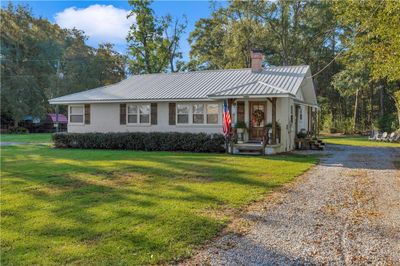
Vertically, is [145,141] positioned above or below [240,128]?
below

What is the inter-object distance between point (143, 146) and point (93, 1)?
7.37m

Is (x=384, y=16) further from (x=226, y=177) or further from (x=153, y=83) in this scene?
(x=153, y=83)

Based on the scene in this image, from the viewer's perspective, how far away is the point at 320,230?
5.48 meters

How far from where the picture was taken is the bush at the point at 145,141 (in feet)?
58.3

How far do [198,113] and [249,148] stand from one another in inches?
155

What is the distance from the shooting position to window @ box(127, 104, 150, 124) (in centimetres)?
2073

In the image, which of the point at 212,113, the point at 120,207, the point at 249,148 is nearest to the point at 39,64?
the point at 212,113

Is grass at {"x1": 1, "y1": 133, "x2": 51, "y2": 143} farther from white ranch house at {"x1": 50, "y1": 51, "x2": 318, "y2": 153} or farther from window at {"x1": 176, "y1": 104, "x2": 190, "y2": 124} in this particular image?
window at {"x1": 176, "y1": 104, "x2": 190, "y2": 124}

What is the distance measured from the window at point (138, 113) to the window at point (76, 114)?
3420 mm

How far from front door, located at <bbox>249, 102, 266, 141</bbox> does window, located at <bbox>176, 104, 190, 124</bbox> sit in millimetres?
3415

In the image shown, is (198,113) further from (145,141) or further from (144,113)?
(144,113)

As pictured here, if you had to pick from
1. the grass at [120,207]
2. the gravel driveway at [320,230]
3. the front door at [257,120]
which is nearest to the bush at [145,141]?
the front door at [257,120]

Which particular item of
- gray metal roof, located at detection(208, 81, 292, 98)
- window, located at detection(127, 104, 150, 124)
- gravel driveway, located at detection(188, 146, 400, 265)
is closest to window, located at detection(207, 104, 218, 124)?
gray metal roof, located at detection(208, 81, 292, 98)

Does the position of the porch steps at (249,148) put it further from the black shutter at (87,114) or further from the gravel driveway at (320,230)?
the black shutter at (87,114)
